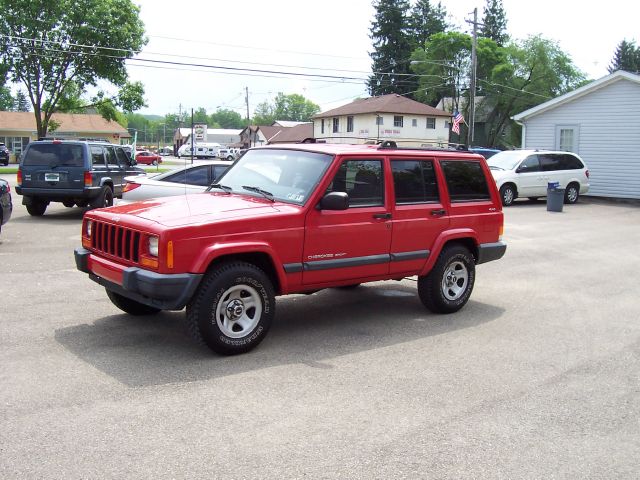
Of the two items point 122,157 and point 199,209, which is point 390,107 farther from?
point 199,209

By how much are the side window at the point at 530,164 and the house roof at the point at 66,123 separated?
51695 mm

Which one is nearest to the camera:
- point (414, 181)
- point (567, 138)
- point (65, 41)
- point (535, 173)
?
point (414, 181)

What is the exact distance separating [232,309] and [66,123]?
7262 centimetres

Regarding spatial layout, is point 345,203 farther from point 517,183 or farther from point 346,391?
point 517,183

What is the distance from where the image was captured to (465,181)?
7.60 metres

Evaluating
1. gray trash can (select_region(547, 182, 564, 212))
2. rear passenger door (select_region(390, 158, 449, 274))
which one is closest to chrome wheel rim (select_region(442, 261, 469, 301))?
rear passenger door (select_region(390, 158, 449, 274))

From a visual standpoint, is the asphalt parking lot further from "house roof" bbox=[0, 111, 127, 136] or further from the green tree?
"house roof" bbox=[0, 111, 127, 136]

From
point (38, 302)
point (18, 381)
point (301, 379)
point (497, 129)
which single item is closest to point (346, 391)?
point (301, 379)

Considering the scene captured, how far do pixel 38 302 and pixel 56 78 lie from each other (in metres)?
39.3

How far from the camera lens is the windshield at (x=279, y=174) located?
6.24m

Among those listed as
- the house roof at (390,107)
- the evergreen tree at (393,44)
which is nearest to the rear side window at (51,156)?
the house roof at (390,107)

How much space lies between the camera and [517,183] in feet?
70.2

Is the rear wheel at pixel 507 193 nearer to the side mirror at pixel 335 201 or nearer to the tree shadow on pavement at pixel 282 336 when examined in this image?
the tree shadow on pavement at pixel 282 336

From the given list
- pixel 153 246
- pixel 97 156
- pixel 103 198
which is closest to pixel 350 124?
pixel 97 156
